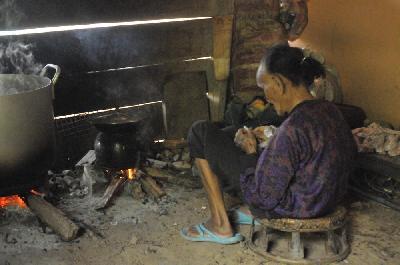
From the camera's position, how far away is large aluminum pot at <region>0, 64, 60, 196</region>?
392 cm

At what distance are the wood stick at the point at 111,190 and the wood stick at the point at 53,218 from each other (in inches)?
21.2

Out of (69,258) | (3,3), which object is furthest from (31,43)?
(69,258)

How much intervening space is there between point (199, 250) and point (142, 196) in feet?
3.97

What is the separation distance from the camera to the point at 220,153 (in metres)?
3.64

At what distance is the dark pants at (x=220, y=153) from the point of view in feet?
11.7

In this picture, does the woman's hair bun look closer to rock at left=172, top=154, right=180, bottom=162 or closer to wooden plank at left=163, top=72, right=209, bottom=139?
rock at left=172, top=154, right=180, bottom=162

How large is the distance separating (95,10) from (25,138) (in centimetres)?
199

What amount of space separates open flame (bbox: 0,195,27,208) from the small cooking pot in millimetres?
904

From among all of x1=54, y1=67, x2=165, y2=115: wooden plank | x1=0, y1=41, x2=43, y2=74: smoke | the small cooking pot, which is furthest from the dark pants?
x1=0, y1=41, x2=43, y2=74: smoke

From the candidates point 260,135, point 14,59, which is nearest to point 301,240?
point 260,135

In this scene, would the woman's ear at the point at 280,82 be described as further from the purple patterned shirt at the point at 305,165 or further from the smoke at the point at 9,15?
the smoke at the point at 9,15

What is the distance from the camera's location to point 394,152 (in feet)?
15.2

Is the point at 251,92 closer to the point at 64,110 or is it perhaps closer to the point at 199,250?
the point at 64,110

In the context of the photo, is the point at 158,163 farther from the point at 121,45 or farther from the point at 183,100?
the point at 121,45
